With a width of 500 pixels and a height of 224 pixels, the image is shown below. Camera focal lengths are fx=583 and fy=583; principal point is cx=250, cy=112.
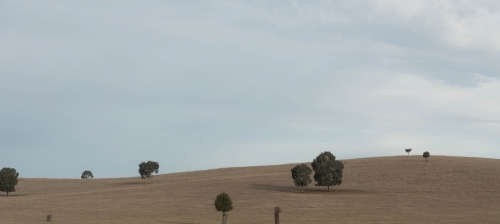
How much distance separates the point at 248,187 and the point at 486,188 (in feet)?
117

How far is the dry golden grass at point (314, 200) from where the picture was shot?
60906 millimetres

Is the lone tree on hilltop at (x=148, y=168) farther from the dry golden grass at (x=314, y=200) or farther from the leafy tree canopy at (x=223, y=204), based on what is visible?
the leafy tree canopy at (x=223, y=204)

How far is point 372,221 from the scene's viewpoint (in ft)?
182

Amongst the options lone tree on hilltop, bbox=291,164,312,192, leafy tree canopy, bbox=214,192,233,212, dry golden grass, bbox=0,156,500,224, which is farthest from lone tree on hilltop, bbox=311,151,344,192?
leafy tree canopy, bbox=214,192,233,212

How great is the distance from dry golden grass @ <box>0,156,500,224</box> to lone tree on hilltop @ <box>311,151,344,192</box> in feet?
7.79

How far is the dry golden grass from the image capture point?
200 ft

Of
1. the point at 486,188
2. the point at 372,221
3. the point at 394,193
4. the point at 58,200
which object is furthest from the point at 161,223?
the point at 486,188

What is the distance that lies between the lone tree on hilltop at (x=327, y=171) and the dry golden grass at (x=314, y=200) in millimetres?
2373

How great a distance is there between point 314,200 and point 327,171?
43.7 feet

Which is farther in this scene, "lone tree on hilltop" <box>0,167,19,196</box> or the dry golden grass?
"lone tree on hilltop" <box>0,167,19,196</box>

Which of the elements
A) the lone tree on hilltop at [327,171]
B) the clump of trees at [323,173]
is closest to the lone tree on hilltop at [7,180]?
the clump of trees at [323,173]

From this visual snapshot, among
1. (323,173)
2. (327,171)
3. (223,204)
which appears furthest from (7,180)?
(223,204)

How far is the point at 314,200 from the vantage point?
7788 cm

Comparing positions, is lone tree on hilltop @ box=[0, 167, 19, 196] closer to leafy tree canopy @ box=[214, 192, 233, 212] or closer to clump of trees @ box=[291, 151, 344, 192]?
clump of trees @ box=[291, 151, 344, 192]
